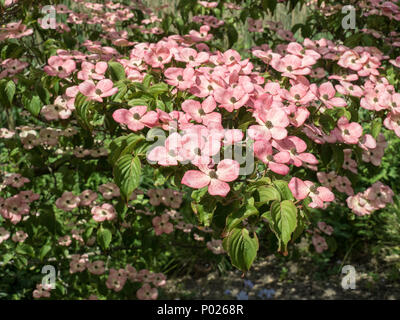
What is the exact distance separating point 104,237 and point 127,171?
936 mm

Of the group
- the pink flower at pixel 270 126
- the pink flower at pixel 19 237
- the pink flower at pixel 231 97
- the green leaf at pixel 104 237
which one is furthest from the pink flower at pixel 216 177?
the pink flower at pixel 19 237

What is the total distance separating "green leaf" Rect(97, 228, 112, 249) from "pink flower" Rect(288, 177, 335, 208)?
1.06 m

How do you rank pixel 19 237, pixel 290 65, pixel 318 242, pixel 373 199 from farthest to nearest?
pixel 318 242 → pixel 19 237 → pixel 373 199 → pixel 290 65

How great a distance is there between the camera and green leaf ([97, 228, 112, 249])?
6.23 ft

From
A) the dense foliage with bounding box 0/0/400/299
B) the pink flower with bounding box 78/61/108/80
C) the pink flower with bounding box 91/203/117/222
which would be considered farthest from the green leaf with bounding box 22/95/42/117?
the pink flower with bounding box 91/203/117/222

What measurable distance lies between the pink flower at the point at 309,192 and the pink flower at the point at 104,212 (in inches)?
44.0

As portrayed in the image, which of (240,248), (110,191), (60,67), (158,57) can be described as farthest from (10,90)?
(240,248)

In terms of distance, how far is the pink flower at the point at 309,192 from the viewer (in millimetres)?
1028

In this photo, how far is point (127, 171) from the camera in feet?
3.53

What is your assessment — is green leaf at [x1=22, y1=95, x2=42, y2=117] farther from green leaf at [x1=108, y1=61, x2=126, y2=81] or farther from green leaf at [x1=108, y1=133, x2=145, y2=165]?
green leaf at [x1=108, y1=133, x2=145, y2=165]

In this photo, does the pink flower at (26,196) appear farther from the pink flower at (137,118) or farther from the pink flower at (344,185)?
the pink flower at (344,185)

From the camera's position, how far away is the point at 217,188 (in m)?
0.96

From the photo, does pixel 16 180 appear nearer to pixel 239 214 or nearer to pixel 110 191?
pixel 110 191
